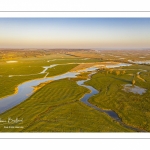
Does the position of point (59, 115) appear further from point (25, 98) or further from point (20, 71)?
point (20, 71)

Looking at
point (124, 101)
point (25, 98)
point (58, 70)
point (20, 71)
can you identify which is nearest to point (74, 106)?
point (124, 101)

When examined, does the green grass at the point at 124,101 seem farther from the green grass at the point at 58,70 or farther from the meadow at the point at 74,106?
the green grass at the point at 58,70

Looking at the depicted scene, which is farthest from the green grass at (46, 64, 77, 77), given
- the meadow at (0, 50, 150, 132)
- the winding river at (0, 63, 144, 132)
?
the winding river at (0, 63, 144, 132)

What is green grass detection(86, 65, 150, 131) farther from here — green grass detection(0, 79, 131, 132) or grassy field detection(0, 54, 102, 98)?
grassy field detection(0, 54, 102, 98)

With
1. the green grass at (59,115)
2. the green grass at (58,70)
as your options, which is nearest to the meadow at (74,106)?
the green grass at (59,115)
